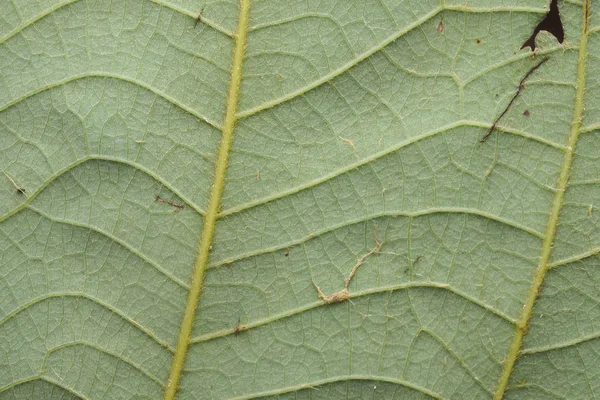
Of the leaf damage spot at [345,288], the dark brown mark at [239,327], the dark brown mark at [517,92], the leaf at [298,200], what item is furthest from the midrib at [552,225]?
the dark brown mark at [239,327]

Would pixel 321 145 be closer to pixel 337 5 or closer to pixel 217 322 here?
pixel 337 5

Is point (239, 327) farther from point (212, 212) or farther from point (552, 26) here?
point (552, 26)

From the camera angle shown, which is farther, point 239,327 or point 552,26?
point 239,327

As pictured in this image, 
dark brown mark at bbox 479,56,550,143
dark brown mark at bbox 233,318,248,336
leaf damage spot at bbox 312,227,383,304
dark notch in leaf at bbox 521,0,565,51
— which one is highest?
dark notch in leaf at bbox 521,0,565,51

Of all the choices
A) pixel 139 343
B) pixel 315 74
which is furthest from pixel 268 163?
pixel 139 343

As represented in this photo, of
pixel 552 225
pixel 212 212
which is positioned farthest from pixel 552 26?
pixel 212 212

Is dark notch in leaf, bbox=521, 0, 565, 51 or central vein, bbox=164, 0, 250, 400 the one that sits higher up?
dark notch in leaf, bbox=521, 0, 565, 51

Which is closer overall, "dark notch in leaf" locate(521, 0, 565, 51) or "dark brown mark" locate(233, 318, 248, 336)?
"dark notch in leaf" locate(521, 0, 565, 51)

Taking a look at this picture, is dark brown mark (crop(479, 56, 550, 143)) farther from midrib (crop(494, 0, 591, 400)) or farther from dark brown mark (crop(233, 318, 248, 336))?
dark brown mark (crop(233, 318, 248, 336))

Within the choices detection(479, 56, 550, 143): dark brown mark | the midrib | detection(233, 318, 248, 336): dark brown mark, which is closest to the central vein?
detection(233, 318, 248, 336): dark brown mark
